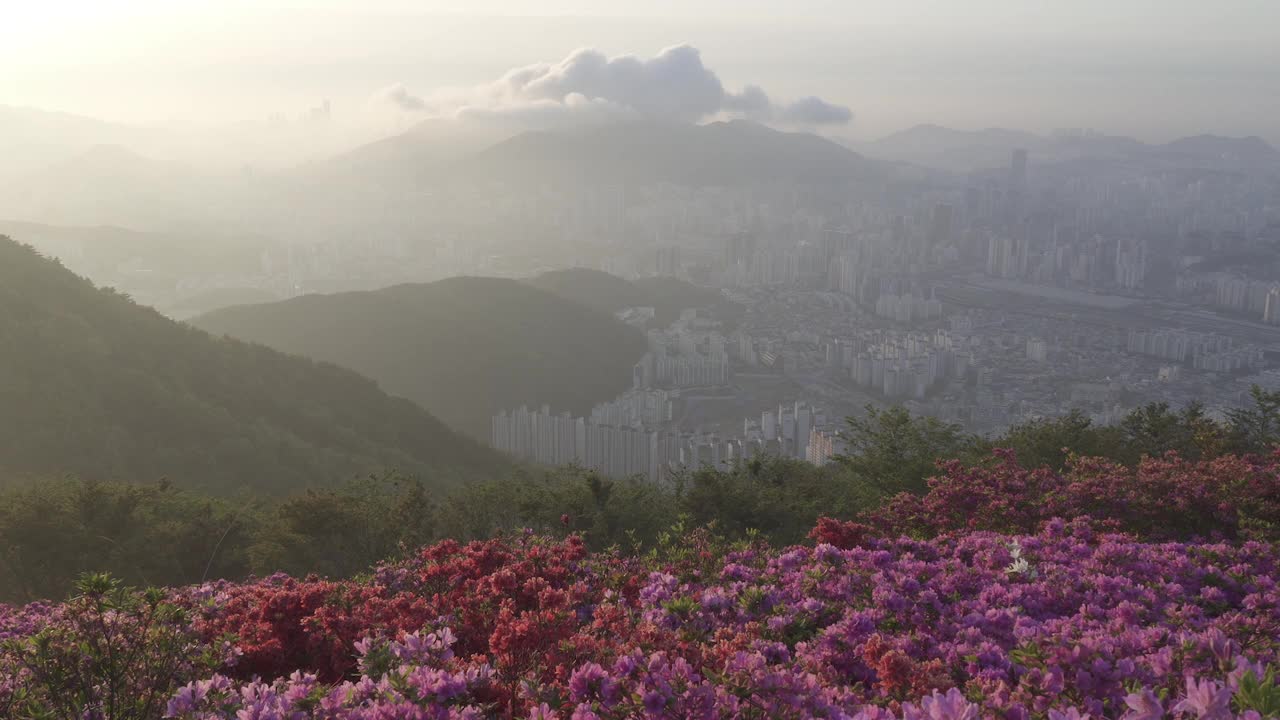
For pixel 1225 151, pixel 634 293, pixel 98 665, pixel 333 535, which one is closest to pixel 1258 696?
pixel 98 665

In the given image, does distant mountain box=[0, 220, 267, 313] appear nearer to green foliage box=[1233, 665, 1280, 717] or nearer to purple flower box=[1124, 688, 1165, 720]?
purple flower box=[1124, 688, 1165, 720]

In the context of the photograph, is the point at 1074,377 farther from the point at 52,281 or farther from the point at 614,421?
the point at 52,281

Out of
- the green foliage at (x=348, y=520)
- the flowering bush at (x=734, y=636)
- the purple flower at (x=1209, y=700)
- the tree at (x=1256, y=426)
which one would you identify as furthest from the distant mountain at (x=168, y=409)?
the purple flower at (x=1209, y=700)

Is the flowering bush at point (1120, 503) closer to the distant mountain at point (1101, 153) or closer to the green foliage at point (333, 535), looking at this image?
the green foliage at point (333, 535)

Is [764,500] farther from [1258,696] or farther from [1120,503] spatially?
[1258,696]

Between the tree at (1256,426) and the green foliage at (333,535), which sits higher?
the tree at (1256,426)
